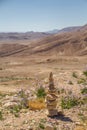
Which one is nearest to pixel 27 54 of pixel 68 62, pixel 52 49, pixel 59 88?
pixel 52 49

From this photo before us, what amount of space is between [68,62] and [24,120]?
152ft

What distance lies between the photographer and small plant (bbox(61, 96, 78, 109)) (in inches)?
483

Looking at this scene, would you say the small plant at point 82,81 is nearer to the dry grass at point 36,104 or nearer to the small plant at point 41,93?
the small plant at point 41,93

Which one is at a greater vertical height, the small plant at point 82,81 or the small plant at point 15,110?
the small plant at point 82,81

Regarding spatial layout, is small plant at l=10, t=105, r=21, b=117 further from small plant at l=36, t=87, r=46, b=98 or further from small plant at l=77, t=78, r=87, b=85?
small plant at l=77, t=78, r=87, b=85

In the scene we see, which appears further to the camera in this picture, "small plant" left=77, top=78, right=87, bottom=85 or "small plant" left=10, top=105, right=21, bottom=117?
"small plant" left=77, top=78, right=87, bottom=85

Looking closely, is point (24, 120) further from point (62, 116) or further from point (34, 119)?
point (62, 116)

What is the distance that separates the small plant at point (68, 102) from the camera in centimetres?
1226

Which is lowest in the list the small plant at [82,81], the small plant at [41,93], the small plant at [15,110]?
the small plant at [15,110]

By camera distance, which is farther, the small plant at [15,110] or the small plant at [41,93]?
the small plant at [41,93]

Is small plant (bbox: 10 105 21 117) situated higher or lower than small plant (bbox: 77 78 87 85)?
lower

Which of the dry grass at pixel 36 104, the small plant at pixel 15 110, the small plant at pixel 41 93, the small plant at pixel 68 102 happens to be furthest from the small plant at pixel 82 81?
the small plant at pixel 15 110

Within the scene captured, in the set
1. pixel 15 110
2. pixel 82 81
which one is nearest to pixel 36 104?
pixel 15 110

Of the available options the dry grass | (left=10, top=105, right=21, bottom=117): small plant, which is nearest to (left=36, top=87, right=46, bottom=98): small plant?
the dry grass
